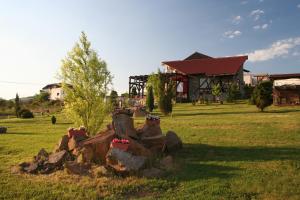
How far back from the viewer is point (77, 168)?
10.9 metres

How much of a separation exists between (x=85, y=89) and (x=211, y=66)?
42.8 m

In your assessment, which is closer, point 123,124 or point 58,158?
point 58,158

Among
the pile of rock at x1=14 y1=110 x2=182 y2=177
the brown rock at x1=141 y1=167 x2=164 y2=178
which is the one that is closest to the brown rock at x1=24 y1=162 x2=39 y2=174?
the pile of rock at x1=14 y1=110 x2=182 y2=177

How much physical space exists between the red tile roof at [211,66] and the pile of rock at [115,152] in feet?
132

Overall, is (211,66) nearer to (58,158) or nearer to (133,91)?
(133,91)

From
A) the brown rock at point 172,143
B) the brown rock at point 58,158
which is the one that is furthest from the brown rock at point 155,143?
the brown rock at point 58,158

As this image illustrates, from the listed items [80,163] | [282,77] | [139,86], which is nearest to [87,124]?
[80,163]

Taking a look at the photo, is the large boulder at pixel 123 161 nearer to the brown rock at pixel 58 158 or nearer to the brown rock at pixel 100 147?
the brown rock at pixel 100 147

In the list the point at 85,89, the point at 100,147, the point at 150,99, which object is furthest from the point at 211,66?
the point at 100,147

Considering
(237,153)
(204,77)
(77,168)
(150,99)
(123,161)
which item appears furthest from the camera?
(204,77)

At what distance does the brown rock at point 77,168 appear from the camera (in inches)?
424

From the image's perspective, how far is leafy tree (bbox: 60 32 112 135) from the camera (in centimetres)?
1625

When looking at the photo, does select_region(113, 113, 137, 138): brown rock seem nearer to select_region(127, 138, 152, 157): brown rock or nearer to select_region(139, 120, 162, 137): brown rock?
select_region(139, 120, 162, 137): brown rock

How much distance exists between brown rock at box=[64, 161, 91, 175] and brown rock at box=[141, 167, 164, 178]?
6.15 feet
